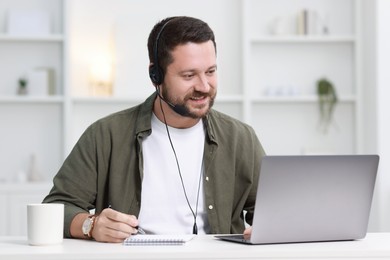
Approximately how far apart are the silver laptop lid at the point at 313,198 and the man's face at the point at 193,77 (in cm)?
63

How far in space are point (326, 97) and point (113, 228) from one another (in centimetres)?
337

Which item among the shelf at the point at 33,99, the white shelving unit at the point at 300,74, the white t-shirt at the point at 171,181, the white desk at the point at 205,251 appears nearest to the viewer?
the white desk at the point at 205,251

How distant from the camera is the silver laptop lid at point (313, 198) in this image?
1.77m

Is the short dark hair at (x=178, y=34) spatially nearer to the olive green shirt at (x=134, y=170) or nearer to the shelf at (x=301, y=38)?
the olive green shirt at (x=134, y=170)

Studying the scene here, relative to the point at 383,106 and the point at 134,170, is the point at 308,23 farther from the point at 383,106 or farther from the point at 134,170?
the point at 134,170

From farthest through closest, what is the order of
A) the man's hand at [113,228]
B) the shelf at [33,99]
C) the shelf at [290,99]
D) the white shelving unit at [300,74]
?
the white shelving unit at [300,74], the shelf at [290,99], the shelf at [33,99], the man's hand at [113,228]

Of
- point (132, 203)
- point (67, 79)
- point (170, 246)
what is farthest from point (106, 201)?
point (67, 79)

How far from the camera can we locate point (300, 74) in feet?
16.9

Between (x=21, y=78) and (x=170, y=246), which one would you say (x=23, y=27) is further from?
(x=170, y=246)

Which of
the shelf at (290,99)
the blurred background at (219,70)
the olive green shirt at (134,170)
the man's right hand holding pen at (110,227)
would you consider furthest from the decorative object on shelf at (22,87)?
the man's right hand holding pen at (110,227)

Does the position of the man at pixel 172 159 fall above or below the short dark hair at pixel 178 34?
below

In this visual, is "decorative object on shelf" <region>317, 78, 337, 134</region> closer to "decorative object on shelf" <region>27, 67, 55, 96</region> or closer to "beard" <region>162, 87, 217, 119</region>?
"decorative object on shelf" <region>27, 67, 55, 96</region>

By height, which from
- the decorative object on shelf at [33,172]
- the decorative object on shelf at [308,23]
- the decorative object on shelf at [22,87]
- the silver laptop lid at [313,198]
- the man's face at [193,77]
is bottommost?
the decorative object on shelf at [33,172]

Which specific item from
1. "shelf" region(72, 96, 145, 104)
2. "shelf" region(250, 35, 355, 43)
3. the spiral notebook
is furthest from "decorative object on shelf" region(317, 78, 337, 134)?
the spiral notebook
